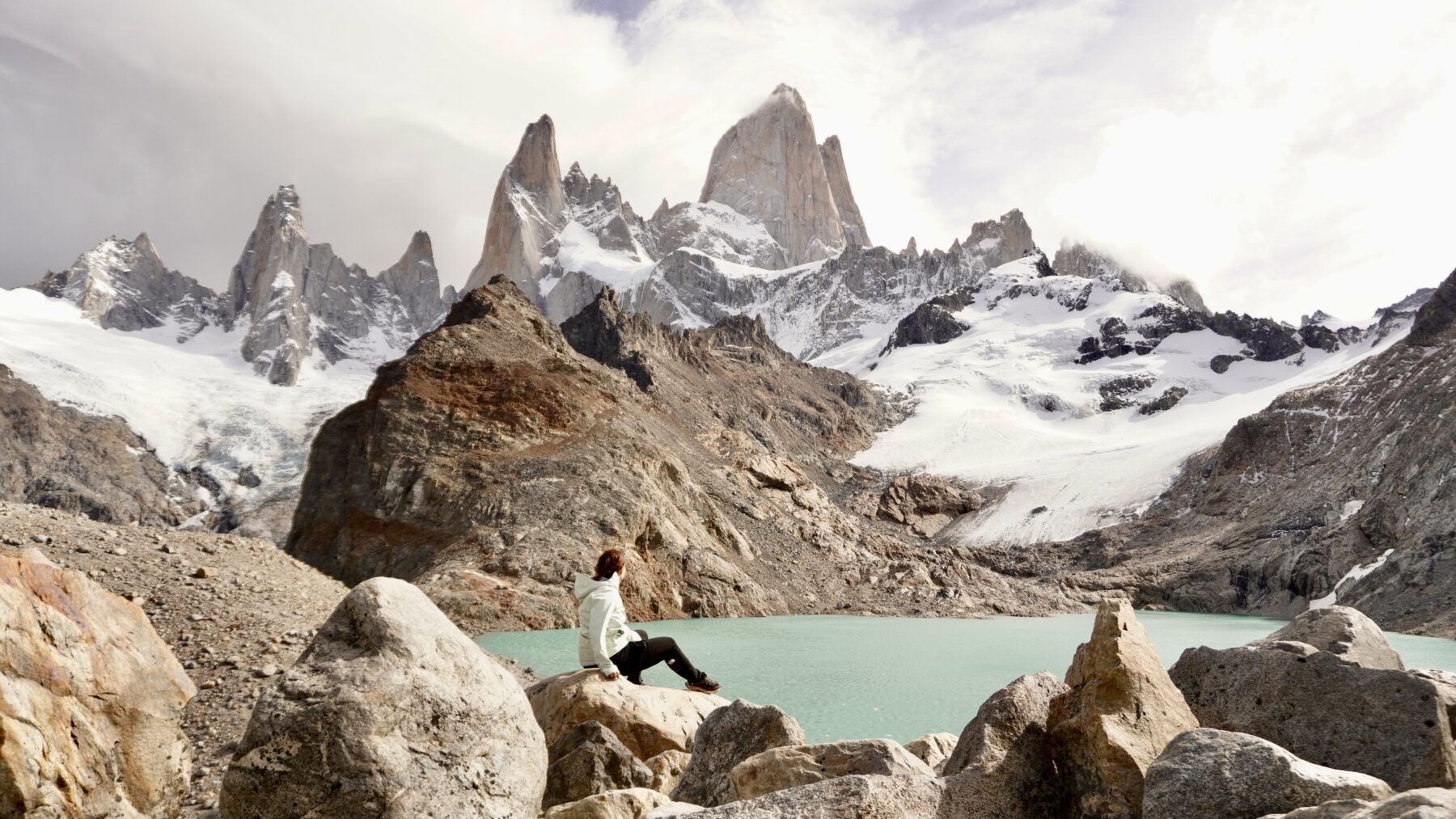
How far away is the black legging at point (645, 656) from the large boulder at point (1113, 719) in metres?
4.48

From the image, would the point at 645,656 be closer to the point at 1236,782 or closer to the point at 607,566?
the point at 607,566

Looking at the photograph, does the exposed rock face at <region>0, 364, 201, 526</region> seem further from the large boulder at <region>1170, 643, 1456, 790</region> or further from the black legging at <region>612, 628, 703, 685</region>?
the large boulder at <region>1170, 643, 1456, 790</region>

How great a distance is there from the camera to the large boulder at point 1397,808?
345 centimetres

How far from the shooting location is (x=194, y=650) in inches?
431

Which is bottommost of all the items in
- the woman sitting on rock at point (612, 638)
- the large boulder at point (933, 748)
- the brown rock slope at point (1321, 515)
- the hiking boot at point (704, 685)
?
the hiking boot at point (704, 685)

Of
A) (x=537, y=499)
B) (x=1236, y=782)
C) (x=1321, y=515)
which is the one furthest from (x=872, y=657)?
(x=1321, y=515)

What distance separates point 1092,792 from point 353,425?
143ft

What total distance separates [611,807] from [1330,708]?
17.1 ft

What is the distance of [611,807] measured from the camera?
6098 millimetres

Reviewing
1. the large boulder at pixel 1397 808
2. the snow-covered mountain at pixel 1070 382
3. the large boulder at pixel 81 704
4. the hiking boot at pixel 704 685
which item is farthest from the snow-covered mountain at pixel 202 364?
the large boulder at pixel 1397 808

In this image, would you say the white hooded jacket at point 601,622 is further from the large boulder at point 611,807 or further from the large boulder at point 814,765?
the large boulder at point 814,765

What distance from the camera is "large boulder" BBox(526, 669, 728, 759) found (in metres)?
9.05

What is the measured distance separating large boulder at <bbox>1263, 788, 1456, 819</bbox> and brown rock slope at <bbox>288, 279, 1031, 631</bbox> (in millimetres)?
28228

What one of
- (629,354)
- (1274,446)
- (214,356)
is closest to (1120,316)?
(1274,446)
